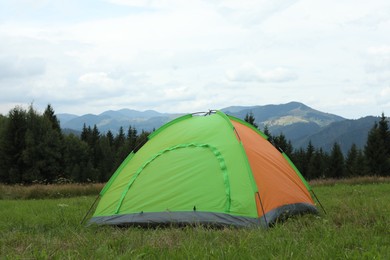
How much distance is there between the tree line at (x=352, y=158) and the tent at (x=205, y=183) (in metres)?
A: 43.9

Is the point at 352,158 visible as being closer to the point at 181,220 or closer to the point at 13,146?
the point at 13,146

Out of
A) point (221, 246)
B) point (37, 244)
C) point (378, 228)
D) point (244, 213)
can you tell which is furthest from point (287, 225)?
point (37, 244)

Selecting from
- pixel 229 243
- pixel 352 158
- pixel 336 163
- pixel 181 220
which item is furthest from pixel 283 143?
pixel 229 243

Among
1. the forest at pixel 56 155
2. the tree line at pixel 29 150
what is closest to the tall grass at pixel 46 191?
the forest at pixel 56 155

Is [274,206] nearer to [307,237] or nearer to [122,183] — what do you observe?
[307,237]

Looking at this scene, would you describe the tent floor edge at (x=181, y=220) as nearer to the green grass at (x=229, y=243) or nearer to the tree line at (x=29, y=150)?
the green grass at (x=229, y=243)

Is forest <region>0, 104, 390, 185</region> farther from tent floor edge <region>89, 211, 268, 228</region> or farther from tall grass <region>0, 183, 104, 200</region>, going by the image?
tent floor edge <region>89, 211, 268, 228</region>

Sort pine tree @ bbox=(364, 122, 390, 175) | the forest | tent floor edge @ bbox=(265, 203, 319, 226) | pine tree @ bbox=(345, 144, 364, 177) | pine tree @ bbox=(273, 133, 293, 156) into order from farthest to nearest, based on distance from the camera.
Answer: pine tree @ bbox=(273, 133, 293, 156), pine tree @ bbox=(345, 144, 364, 177), pine tree @ bbox=(364, 122, 390, 175), the forest, tent floor edge @ bbox=(265, 203, 319, 226)

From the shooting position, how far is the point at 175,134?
316 inches

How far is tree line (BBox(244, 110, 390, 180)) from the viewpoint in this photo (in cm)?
6028

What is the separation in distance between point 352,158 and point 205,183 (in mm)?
68098

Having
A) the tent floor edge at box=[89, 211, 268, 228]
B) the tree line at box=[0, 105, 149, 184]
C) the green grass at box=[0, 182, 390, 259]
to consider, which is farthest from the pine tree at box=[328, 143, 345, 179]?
the tent floor edge at box=[89, 211, 268, 228]

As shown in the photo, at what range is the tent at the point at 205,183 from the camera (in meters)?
6.53

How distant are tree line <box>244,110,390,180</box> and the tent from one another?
43.9 metres
